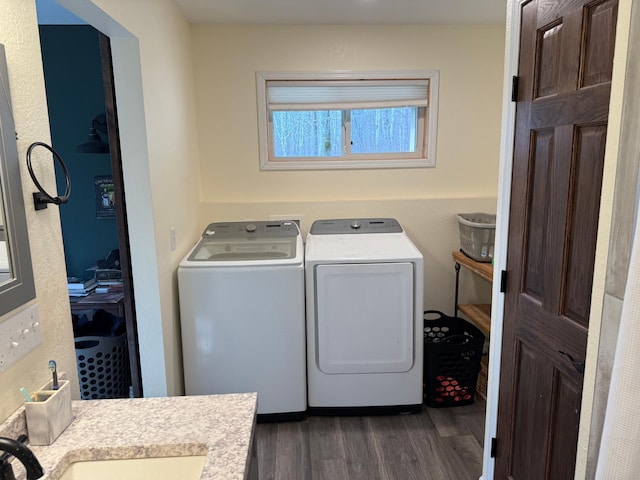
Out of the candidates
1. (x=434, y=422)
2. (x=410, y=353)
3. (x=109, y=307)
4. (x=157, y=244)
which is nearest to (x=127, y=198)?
(x=157, y=244)

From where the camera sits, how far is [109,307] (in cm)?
243

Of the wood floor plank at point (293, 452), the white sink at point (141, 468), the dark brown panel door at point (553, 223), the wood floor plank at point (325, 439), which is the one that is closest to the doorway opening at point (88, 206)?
the wood floor plank at point (293, 452)

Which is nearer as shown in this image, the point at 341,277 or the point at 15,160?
the point at 15,160

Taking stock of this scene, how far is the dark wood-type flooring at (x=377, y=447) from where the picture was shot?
7.22ft

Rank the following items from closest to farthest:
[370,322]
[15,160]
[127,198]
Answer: [15,160]
[127,198]
[370,322]

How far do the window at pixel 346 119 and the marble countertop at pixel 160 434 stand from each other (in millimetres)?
2236

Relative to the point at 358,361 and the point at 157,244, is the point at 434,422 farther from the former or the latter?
the point at 157,244

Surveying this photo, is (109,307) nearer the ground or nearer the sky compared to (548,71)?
nearer the ground

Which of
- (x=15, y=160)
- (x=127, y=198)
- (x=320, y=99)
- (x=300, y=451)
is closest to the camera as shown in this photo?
(x=15, y=160)

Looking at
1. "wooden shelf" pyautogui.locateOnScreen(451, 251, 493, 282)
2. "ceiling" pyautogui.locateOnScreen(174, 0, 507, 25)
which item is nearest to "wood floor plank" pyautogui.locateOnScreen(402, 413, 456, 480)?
"wooden shelf" pyautogui.locateOnScreen(451, 251, 493, 282)

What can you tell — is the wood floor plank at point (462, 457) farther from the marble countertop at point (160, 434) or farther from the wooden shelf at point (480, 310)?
the marble countertop at point (160, 434)

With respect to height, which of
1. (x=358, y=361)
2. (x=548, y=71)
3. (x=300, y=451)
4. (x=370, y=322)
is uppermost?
(x=548, y=71)

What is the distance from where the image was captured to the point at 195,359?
8.20ft

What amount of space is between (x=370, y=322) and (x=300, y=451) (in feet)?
2.53
